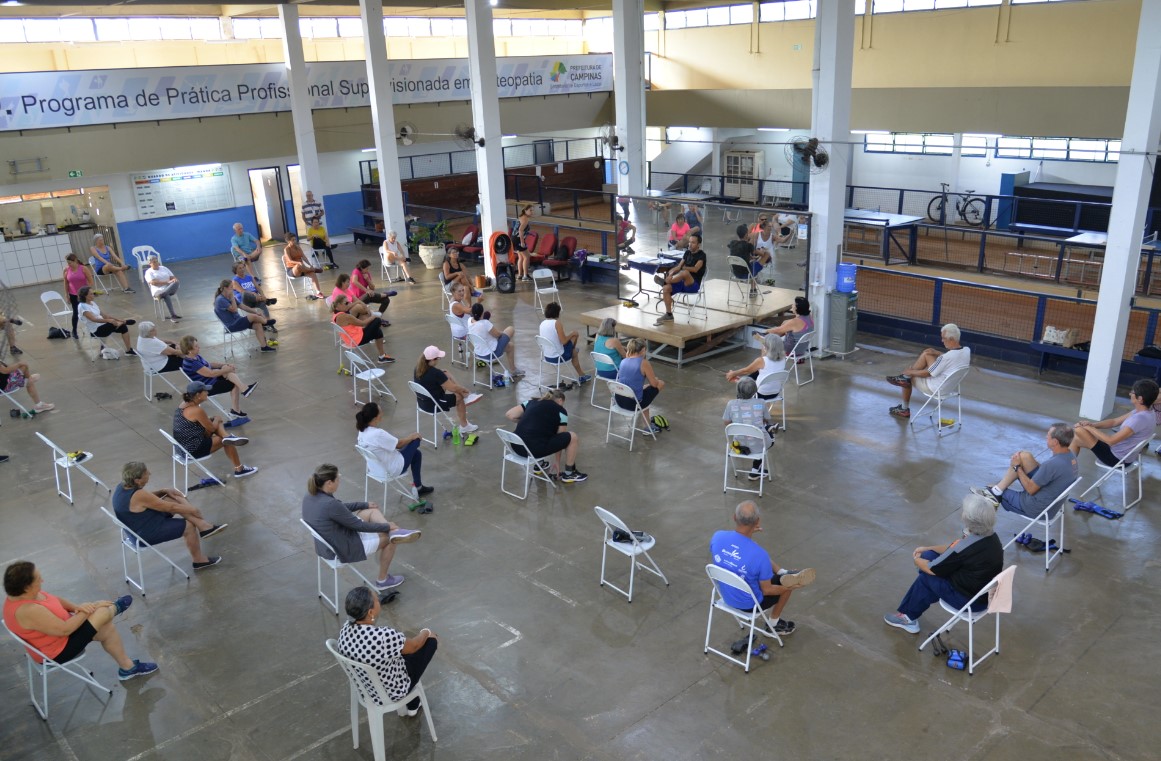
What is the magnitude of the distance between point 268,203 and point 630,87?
1202cm

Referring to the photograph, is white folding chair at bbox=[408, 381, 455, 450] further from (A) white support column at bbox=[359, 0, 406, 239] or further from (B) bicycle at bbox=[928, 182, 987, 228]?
(B) bicycle at bbox=[928, 182, 987, 228]

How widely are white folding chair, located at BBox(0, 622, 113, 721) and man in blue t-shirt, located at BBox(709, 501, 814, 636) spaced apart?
162 inches

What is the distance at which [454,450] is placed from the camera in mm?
9438

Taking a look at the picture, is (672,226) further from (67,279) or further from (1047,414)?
(67,279)

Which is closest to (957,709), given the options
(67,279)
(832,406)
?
(832,406)

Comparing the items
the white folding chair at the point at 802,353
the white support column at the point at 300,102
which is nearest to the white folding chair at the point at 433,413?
the white folding chair at the point at 802,353

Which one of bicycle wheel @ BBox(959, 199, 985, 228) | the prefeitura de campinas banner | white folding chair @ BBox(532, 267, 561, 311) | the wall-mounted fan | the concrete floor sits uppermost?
the prefeitura de campinas banner

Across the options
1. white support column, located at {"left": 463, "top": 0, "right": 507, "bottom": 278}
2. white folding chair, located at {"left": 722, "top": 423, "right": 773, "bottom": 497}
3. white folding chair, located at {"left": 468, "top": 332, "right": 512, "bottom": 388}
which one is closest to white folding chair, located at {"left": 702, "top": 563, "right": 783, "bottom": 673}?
white folding chair, located at {"left": 722, "top": 423, "right": 773, "bottom": 497}

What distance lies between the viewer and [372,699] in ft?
16.4

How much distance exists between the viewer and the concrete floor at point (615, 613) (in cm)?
530

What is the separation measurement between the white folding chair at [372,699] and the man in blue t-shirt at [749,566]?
2023 mm

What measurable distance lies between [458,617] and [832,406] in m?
5.52

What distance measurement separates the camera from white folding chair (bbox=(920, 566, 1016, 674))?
215 inches

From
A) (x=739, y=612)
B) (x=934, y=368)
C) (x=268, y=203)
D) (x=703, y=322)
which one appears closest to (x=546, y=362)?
(x=703, y=322)
